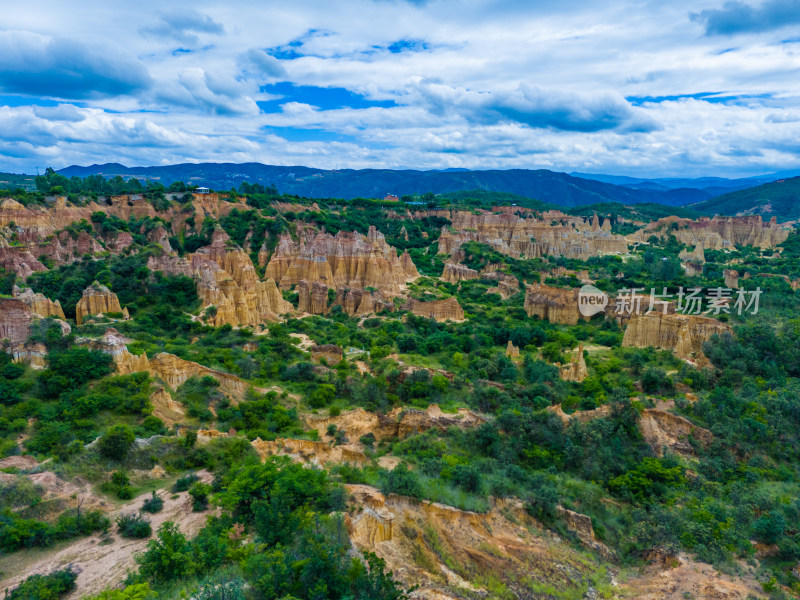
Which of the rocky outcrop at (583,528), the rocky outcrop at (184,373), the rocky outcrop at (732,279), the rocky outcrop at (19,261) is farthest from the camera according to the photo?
the rocky outcrop at (732,279)

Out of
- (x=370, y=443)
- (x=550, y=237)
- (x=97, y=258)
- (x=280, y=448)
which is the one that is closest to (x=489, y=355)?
(x=370, y=443)

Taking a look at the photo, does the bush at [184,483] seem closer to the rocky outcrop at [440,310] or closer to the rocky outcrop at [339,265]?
the rocky outcrop at [440,310]

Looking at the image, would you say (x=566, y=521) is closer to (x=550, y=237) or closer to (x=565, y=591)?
(x=565, y=591)

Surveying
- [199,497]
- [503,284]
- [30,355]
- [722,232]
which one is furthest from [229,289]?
[722,232]

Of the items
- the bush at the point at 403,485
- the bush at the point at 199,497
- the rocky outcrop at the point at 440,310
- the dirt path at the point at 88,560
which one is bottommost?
the dirt path at the point at 88,560

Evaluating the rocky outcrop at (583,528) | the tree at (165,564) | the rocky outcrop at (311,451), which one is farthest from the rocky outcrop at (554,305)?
the tree at (165,564)

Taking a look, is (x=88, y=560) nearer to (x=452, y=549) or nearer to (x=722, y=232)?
(x=452, y=549)
